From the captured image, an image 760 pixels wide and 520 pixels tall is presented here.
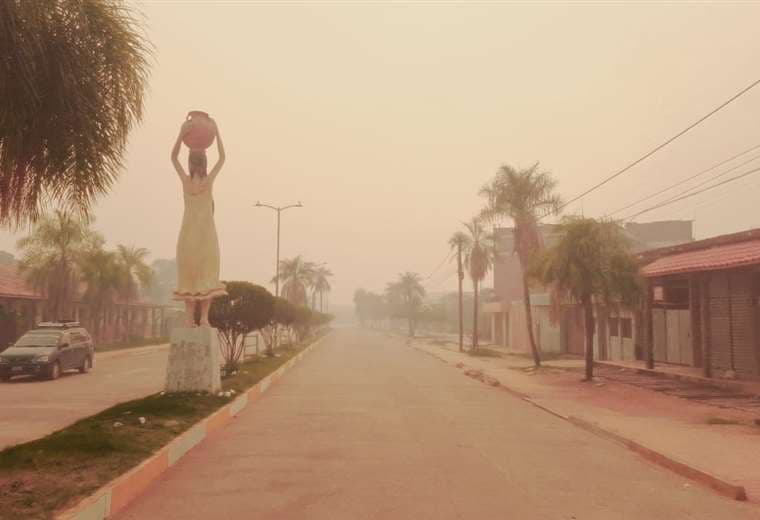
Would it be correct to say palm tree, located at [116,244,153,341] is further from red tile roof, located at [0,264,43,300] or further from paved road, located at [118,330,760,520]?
paved road, located at [118,330,760,520]

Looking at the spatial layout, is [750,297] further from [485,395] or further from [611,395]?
[485,395]

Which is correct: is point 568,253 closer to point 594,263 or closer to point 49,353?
point 594,263

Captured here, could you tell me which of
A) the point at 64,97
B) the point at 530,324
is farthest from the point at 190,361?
the point at 530,324

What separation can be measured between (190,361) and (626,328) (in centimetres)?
2127

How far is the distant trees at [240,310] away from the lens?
20188 mm

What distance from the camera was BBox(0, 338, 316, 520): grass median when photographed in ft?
21.0

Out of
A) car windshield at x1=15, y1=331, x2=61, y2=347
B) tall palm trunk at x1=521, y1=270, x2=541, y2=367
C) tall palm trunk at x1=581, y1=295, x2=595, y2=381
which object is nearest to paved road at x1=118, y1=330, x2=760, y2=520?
tall palm trunk at x1=581, y1=295, x2=595, y2=381

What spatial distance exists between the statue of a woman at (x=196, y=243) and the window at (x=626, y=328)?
790 inches

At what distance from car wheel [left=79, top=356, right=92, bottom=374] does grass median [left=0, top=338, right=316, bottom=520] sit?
46.5 feet

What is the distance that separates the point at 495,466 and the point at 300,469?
2535 millimetres

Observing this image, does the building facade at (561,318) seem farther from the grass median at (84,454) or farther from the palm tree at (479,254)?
the grass median at (84,454)

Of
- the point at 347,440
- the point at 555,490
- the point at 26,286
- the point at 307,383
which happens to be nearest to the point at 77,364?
the point at 307,383

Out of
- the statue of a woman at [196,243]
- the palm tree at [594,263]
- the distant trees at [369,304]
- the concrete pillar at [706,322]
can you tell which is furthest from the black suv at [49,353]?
the distant trees at [369,304]

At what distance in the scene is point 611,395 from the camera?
18859mm
